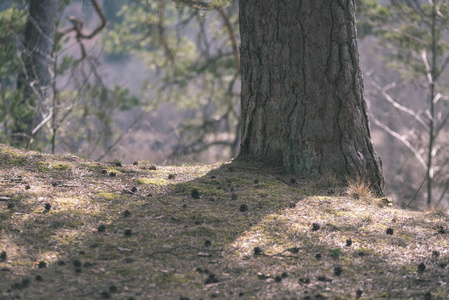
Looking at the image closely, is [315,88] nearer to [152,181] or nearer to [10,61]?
[152,181]

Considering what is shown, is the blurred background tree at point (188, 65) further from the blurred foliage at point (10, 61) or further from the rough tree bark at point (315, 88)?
the rough tree bark at point (315, 88)

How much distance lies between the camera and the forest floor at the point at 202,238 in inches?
105

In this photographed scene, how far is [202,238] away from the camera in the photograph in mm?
3225

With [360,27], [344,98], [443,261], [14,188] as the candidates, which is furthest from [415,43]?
[14,188]

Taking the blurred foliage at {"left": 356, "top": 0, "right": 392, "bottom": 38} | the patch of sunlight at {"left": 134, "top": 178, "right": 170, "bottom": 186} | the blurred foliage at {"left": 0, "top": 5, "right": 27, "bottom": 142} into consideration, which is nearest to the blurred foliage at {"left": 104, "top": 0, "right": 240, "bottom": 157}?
the blurred foliage at {"left": 356, "top": 0, "right": 392, "bottom": 38}

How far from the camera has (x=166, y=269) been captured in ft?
9.29

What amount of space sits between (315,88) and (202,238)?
1.95 metres

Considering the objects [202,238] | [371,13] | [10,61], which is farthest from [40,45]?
[371,13]

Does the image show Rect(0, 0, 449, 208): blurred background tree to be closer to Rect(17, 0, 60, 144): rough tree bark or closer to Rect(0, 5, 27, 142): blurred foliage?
Rect(0, 5, 27, 142): blurred foliage

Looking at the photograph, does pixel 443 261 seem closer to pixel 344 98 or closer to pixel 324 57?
pixel 344 98

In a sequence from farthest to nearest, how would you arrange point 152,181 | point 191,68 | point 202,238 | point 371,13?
point 191,68
point 371,13
point 152,181
point 202,238

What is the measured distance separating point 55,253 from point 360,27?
1199 cm

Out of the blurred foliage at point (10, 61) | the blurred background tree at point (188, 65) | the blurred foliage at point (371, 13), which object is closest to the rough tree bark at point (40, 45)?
the blurred foliage at point (10, 61)

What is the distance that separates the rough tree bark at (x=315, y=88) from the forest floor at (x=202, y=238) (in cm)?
31
